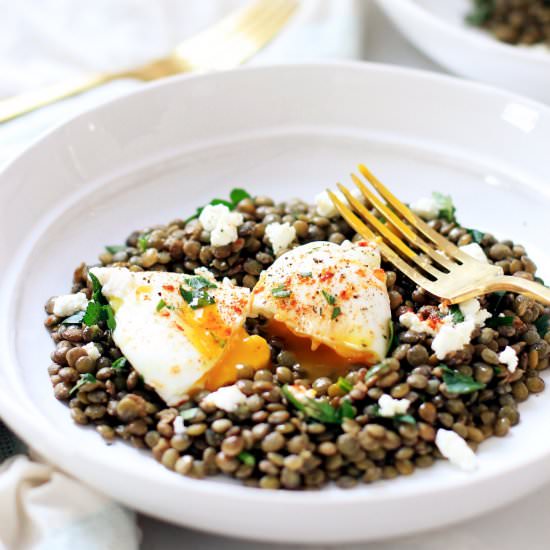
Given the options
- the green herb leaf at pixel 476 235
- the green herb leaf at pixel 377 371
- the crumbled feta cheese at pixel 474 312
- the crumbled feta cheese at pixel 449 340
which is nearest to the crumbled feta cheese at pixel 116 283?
the green herb leaf at pixel 377 371

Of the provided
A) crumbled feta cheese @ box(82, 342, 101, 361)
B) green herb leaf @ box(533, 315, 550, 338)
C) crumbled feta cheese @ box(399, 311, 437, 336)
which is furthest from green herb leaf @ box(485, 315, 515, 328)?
crumbled feta cheese @ box(82, 342, 101, 361)

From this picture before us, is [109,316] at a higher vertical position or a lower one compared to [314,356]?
higher

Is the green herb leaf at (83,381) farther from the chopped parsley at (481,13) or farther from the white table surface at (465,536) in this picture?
the chopped parsley at (481,13)

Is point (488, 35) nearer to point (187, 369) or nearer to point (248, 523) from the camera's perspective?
point (187, 369)

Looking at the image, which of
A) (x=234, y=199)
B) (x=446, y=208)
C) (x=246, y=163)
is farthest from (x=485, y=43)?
(x=234, y=199)

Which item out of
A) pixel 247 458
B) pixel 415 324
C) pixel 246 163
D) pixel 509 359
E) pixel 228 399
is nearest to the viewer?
pixel 247 458

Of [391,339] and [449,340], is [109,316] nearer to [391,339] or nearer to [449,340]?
[391,339]
